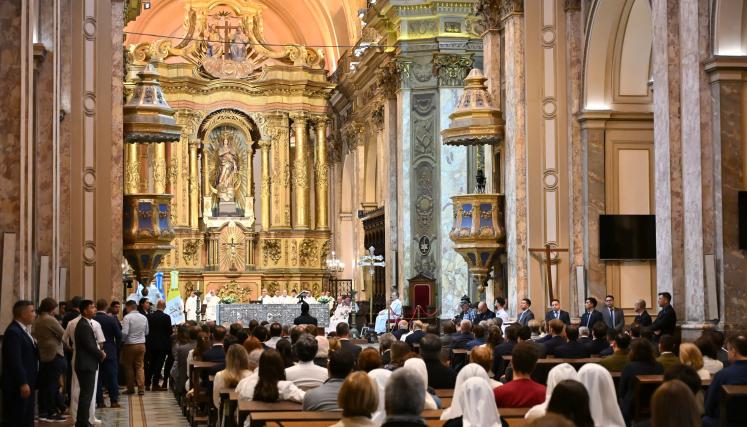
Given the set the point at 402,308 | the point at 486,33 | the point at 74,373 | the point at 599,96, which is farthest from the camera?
the point at 402,308

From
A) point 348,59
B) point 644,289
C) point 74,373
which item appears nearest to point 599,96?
point 644,289

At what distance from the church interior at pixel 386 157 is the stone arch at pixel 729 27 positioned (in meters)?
0.03

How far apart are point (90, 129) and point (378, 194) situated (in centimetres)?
1471

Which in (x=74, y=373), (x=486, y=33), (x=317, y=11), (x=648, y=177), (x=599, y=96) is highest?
(x=317, y=11)

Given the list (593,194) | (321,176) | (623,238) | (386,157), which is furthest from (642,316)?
(321,176)

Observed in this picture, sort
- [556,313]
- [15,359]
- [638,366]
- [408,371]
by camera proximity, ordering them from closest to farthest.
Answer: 1. [408,371]
2. [638,366]
3. [15,359]
4. [556,313]

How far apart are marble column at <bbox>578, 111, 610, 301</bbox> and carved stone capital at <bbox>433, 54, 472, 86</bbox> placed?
31.3ft

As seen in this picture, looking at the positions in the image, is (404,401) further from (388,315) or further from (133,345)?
(388,315)

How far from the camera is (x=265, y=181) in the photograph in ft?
127

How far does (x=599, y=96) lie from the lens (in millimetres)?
19812

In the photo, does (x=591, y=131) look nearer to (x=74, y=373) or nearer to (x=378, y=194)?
(x=74, y=373)

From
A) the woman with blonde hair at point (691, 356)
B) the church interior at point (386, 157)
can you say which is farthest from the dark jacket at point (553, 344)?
the woman with blonde hair at point (691, 356)

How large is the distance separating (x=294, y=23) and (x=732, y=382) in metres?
34.9

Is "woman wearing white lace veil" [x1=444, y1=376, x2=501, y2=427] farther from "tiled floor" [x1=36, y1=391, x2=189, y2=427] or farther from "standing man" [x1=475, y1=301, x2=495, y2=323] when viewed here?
"standing man" [x1=475, y1=301, x2=495, y2=323]
